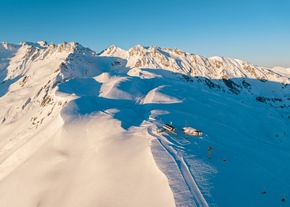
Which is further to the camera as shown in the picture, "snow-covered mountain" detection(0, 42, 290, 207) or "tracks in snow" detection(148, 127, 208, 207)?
"snow-covered mountain" detection(0, 42, 290, 207)

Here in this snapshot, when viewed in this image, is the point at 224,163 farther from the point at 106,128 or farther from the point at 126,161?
the point at 106,128

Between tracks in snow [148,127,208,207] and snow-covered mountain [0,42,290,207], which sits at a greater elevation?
tracks in snow [148,127,208,207]

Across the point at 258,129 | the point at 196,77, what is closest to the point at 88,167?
the point at 258,129

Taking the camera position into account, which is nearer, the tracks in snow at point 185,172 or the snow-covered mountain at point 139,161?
the tracks in snow at point 185,172

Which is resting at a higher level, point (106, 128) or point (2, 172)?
point (106, 128)

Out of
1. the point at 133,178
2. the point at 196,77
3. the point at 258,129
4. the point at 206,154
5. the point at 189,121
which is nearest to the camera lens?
the point at 133,178

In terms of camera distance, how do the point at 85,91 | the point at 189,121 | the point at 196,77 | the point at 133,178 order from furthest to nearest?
the point at 196,77, the point at 85,91, the point at 189,121, the point at 133,178

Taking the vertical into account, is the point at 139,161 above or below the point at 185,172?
below

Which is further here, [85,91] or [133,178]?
[85,91]
